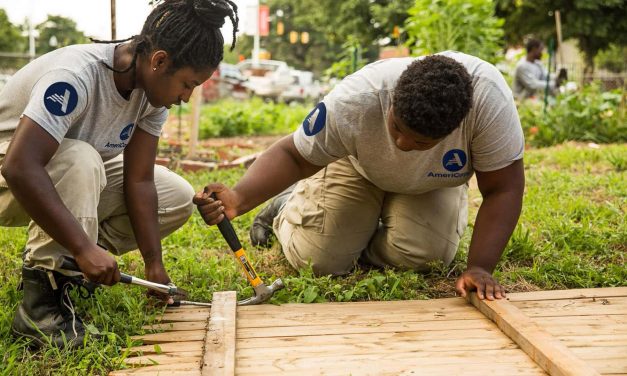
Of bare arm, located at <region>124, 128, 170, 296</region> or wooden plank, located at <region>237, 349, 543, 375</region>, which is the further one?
bare arm, located at <region>124, 128, 170, 296</region>

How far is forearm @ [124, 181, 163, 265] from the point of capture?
9.24ft

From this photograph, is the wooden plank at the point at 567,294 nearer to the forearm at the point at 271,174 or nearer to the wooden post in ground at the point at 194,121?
the forearm at the point at 271,174

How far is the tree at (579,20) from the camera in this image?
1595cm

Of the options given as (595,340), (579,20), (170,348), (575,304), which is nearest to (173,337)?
(170,348)

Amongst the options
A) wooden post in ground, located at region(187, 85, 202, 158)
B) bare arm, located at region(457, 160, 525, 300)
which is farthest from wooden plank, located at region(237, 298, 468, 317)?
wooden post in ground, located at region(187, 85, 202, 158)

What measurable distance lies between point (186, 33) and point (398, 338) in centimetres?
131

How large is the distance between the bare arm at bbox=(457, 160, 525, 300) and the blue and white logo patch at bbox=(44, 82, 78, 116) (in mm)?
1625

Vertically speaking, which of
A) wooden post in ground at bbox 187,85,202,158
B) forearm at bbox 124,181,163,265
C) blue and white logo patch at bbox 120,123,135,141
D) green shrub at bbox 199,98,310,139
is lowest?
green shrub at bbox 199,98,310,139

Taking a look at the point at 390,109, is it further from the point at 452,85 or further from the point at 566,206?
the point at 566,206

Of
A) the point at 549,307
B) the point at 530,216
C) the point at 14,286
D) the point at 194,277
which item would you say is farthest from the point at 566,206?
the point at 14,286

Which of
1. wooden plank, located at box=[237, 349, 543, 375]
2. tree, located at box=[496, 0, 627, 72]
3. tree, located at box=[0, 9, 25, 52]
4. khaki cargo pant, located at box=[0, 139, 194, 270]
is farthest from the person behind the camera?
tree, located at box=[0, 9, 25, 52]

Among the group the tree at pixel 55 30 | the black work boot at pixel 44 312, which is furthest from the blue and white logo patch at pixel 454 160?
the tree at pixel 55 30

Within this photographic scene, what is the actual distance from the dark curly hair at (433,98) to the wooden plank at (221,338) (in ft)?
3.16

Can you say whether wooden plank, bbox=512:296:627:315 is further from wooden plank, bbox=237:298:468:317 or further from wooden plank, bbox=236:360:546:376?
wooden plank, bbox=236:360:546:376
